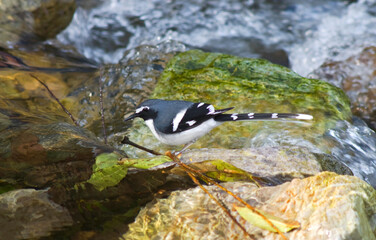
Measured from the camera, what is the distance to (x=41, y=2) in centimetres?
775

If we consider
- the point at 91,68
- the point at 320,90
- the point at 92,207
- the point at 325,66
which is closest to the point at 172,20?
the point at 91,68

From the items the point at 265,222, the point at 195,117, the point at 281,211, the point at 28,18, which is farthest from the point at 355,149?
the point at 28,18

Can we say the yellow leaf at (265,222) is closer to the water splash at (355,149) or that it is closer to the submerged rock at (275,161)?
the submerged rock at (275,161)

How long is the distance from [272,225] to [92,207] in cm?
130

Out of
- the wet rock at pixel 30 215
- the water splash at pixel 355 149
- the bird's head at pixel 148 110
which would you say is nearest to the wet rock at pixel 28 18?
the bird's head at pixel 148 110

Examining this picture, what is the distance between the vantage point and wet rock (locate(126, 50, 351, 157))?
5.04m

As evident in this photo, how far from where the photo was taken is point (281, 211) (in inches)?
111

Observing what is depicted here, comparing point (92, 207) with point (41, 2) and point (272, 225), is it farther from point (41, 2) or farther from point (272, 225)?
point (41, 2)

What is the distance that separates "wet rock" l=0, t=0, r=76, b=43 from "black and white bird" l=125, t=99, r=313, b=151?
169 inches

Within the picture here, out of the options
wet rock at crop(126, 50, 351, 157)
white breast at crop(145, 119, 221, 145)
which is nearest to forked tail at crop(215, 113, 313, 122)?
white breast at crop(145, 119, 221, 145)

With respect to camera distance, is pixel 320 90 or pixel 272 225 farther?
pixel 320 90

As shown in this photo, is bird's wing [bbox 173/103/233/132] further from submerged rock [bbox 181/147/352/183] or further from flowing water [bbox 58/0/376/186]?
flowing water [bbox 58/0/376/186]

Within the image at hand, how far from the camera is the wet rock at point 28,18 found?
7613mm

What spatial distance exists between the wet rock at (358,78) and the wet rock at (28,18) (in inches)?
196
